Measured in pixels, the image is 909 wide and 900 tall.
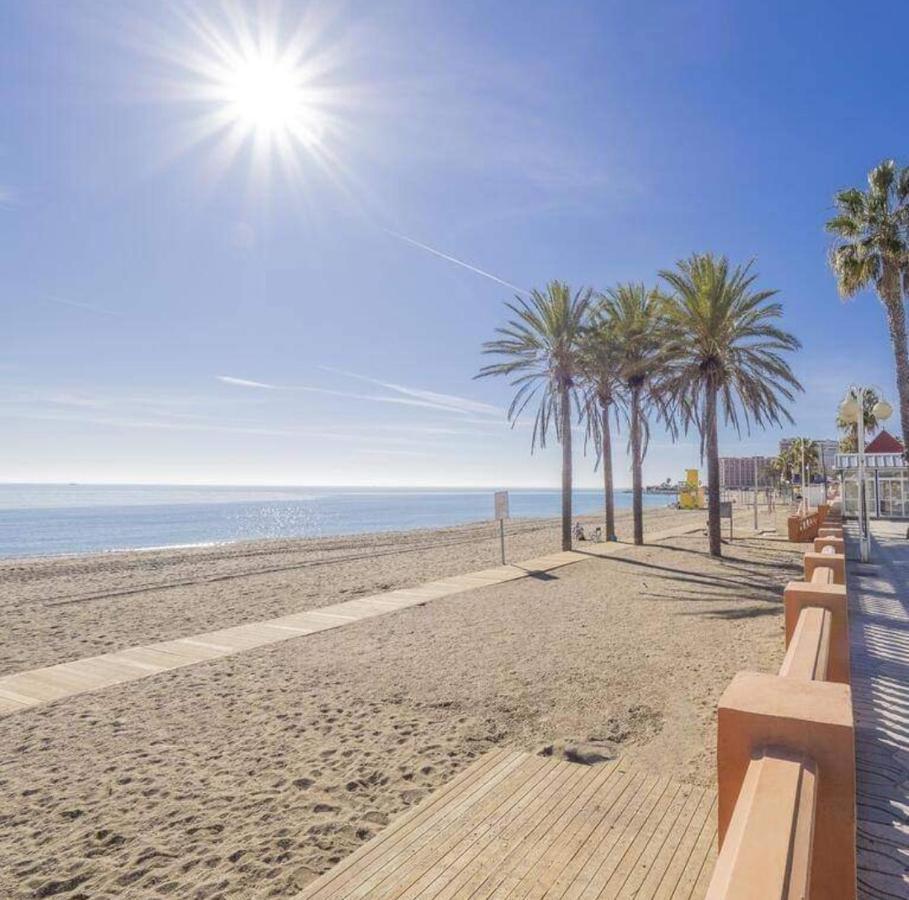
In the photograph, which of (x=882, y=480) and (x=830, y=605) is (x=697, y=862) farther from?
(x=882, y=480)

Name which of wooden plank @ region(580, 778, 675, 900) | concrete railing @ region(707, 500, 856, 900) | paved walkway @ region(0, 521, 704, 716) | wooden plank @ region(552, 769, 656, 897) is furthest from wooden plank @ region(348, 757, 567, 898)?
paved walkway @ region(0, 521, 704, 716)

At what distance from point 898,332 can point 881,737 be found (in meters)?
20.4

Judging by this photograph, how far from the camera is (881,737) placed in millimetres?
4527

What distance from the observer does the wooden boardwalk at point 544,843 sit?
3053mm

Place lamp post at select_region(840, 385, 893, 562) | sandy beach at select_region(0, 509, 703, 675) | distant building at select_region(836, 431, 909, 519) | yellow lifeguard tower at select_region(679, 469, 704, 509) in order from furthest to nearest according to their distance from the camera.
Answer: yellow lifeguard tower at select_region(679, 469, 704, 509)
distant building at select_region(836, 431, 909, 519)
lamp post at select_region(840, 385, 893, 562)
sandy beach at select_region(0, 509, 703, 675)

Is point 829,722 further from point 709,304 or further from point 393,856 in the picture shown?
point 709,304

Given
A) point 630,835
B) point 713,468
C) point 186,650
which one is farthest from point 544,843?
point 713,468

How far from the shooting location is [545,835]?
350 cm

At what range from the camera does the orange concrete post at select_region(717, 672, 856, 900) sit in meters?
1.92

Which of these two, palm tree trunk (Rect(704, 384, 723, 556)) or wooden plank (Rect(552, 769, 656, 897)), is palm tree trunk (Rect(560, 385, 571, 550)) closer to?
palm tree trunk (Rect(704, 384, 723, 556))

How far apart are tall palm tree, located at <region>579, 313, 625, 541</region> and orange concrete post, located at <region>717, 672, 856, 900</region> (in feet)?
63.8

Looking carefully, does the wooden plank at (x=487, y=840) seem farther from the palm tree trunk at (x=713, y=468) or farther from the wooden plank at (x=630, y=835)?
the palm tree trunk at (x=713, y=468)

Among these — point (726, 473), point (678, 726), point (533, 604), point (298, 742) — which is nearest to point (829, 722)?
point (678, 726)

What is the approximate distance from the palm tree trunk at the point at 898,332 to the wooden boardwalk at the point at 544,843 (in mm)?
21452
